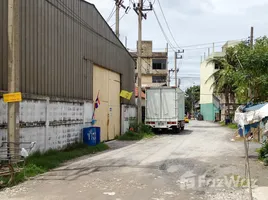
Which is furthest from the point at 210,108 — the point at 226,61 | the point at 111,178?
the point at 111,178

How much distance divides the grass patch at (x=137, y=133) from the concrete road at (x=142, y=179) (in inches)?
352

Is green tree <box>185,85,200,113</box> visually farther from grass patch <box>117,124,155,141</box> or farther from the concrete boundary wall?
the concrete boundary wall

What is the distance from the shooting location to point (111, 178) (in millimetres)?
9586

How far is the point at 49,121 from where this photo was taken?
13625mm

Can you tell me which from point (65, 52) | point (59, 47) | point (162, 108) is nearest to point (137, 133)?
point (162, 108)

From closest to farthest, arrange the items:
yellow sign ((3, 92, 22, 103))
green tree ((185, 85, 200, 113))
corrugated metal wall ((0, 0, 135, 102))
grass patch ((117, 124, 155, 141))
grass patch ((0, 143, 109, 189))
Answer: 1. yellow sign ((3, 92, 22, 103))
2. grass patch ((0, 143, 109, 189))
3. corrugated metal wall ((0, 0, 135, 102))
4. grass patch ((117, 124, 155, 141))
5. green tree ((185, 85, 200, 113))

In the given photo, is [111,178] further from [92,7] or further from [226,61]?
[226,61]

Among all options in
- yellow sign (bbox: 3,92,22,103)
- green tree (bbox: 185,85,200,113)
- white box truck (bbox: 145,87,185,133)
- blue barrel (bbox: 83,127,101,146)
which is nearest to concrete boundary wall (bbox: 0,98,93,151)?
blue barrel (bbox: 83,127,101,146)

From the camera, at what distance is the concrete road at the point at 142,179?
7883 millimetres

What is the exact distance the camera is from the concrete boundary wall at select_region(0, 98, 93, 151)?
11.7m

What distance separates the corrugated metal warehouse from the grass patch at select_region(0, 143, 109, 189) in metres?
2.21

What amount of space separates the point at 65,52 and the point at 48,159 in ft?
16.7

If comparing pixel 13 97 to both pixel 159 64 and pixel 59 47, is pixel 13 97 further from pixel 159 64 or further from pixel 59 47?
pixel 159 64

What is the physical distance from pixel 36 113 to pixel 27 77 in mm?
1366
